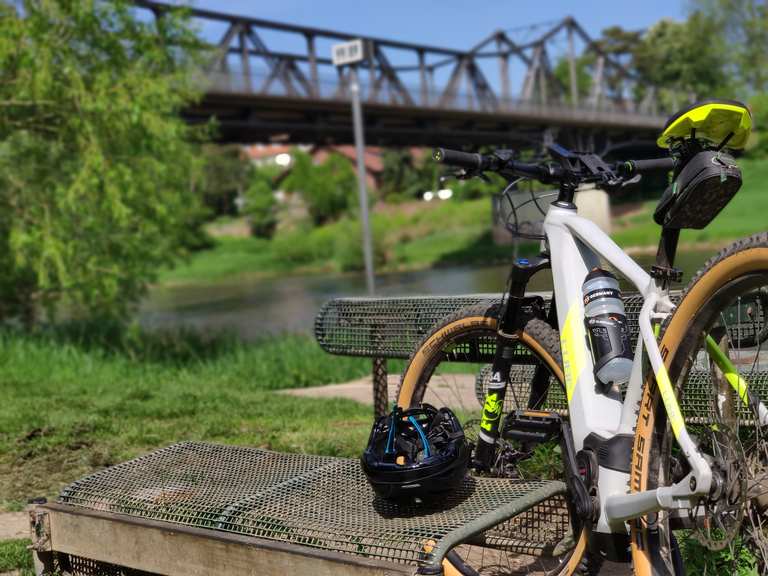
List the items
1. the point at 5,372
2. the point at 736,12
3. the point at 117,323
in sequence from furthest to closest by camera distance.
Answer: the point at 736,12 → the point at 117,323 → the point at 5,372

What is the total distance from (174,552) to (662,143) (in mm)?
1780

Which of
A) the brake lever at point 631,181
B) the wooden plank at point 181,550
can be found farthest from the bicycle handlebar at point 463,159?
the wooden plank at point 181,550

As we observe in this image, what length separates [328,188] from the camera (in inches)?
2795

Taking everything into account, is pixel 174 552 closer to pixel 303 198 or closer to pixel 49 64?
pixel 49 64

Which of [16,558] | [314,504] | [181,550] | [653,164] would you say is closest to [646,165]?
[653,164]

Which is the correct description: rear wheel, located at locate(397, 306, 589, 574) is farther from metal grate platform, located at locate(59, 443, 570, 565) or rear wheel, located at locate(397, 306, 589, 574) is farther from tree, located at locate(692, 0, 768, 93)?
tree, located at locate(692, 0, 768, 93)

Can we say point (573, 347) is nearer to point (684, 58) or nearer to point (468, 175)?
point (468, 175)

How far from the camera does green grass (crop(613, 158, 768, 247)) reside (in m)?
33.6

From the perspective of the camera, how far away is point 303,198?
7400cm

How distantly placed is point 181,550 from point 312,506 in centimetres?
40

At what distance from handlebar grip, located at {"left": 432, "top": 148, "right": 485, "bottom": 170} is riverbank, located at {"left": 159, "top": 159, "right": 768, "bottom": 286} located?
1236 inches

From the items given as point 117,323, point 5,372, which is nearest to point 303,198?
point 117,323

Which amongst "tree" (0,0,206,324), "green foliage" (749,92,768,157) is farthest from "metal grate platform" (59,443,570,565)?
A: "green foliage" (749,92,768,157)

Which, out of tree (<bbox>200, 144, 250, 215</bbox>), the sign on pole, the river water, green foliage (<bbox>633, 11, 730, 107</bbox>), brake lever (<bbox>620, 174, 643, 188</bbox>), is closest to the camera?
brake lever (<bbox>620, 174, 643, 188</bbox>)
